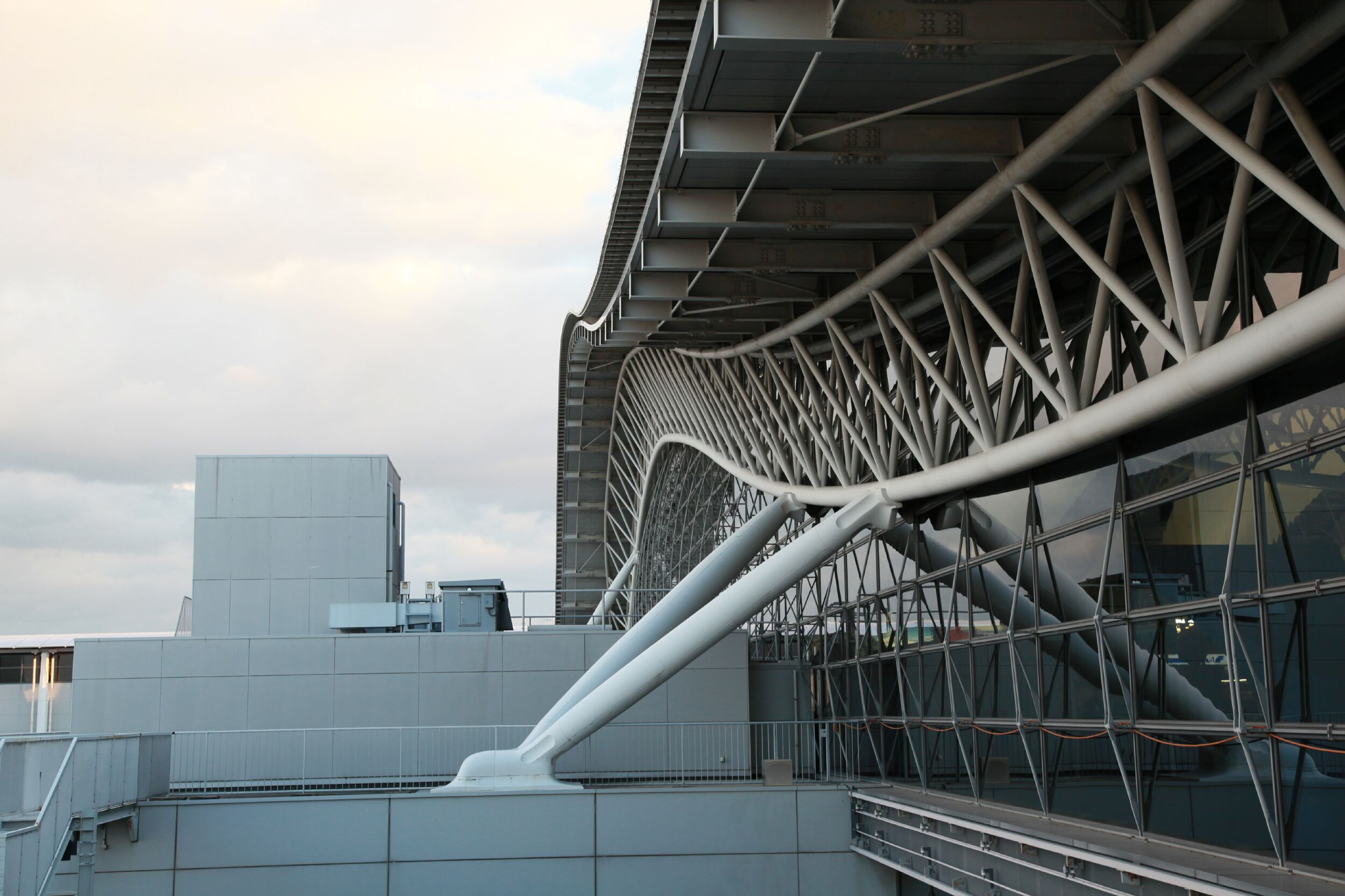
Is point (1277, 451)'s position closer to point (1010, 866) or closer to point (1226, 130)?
point (1226, 130)

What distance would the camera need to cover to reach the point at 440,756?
29.5 metres

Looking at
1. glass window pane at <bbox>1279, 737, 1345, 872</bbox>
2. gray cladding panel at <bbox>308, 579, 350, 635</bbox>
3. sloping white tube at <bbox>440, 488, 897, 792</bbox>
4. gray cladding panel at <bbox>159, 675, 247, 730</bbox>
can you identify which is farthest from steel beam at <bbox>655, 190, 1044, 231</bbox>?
gray cladding panel at <bbox>308, 579, 350, 635</bbox>

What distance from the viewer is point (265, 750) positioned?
29.5 metres

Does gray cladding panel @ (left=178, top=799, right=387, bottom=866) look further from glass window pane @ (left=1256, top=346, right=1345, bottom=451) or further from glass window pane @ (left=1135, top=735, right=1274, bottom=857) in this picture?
glass window pane @ (left=1256, top=346, right=1345, bottom=451)

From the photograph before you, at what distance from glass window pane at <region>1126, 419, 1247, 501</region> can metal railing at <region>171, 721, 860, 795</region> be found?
13644 millimetres

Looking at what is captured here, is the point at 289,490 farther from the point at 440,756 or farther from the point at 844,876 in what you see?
the point at 844,876

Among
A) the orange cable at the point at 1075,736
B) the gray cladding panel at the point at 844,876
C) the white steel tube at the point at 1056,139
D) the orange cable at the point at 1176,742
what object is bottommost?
the gray cladding panel at the point at 844,876

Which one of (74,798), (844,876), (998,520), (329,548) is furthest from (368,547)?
(998,520)

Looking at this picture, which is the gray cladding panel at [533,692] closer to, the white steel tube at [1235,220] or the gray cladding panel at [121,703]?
the gray cladding panel at [121,703]

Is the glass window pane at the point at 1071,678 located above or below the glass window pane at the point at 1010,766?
above

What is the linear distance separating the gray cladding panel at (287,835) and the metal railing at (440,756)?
363cm

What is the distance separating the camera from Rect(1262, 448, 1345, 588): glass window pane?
12297 millimetres

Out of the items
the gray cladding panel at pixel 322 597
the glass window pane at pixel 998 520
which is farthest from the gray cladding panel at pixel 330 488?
the glass window pane at pixel 998 520

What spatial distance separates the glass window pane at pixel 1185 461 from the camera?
14273 mm
